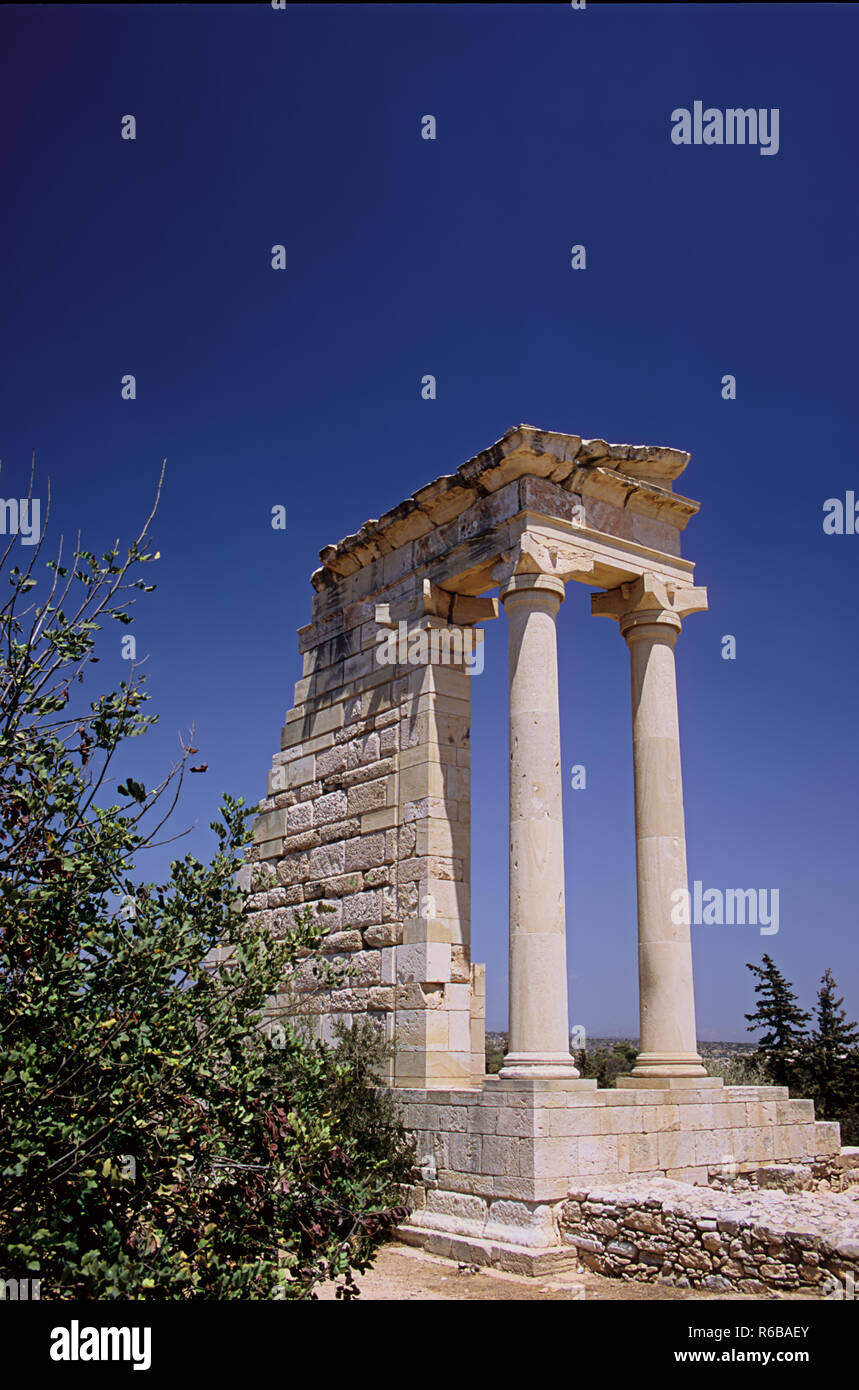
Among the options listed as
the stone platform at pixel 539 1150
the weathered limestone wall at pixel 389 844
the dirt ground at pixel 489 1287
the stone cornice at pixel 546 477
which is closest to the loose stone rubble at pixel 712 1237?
the dirt ground at pixel 489 1287

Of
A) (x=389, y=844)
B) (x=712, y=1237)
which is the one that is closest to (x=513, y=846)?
(x=389, y=844)

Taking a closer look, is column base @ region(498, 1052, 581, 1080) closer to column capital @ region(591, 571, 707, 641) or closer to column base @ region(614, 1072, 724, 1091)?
column base @ region(614, 1072, 724, 1091)

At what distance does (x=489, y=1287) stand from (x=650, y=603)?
6.73 metres

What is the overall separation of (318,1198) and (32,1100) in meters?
1.48

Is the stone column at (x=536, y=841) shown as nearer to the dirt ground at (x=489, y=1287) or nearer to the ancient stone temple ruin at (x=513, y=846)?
the ancient stone temple ruin at (x=513, y=846)

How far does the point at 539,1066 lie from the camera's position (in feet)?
31.0

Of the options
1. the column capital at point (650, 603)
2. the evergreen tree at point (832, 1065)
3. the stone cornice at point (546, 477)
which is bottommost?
the evergreen tree at point (832, 1065)

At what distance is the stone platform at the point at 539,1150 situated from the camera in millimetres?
8711

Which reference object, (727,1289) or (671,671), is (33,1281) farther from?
(671,671)

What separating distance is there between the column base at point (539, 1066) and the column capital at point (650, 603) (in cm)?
456

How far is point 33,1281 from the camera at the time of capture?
3.60 metres

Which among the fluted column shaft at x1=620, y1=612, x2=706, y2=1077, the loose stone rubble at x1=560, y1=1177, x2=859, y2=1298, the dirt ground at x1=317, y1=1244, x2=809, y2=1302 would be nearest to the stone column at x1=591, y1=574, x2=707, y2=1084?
the fluted column shaft at x1=620, y1=612, x2=706, y2=1077

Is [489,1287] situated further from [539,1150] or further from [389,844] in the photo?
[389,844]

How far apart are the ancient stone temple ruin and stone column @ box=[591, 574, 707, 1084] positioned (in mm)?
20
